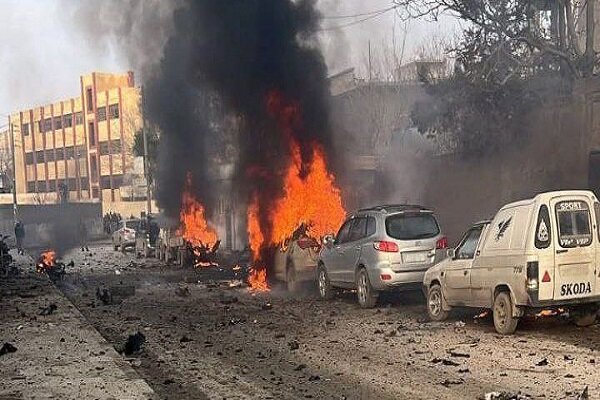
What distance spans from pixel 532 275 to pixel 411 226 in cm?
404

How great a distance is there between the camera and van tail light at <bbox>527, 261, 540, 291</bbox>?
9.05m

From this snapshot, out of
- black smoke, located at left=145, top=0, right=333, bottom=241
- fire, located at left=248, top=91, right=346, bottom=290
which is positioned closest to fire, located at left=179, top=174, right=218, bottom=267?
black smoke, located at left=145, top=0, right=333, bottom=241

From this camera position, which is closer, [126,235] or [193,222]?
[193,222]

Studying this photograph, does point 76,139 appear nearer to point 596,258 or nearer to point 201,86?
point 201,86

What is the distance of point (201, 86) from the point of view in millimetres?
24969

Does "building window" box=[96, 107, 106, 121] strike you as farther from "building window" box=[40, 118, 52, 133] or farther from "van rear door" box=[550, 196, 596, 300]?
"van rear door" box=[550, 196, 596, 300]

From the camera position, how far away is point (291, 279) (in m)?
16.1

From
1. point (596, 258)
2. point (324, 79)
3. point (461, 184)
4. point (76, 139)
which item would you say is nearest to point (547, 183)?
point (461, 184)

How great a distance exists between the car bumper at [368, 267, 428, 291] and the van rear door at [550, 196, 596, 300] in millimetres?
3651

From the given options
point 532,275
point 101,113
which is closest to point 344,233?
point 532,275

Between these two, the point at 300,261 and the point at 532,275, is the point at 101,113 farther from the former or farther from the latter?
→ the point at 532,275

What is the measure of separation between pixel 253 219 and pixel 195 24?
7757 millimetres

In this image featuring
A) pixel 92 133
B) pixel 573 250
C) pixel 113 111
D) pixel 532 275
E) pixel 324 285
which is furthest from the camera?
pixel 92 133

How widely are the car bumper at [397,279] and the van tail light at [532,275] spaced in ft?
11.8
